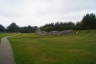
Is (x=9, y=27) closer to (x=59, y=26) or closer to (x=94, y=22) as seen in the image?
(x=59, y=26)

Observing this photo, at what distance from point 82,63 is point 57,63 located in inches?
63.6

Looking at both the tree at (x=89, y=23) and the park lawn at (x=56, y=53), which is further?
the tree at (x=89, y=23)

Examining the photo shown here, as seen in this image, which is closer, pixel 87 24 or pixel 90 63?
pixel 90 63

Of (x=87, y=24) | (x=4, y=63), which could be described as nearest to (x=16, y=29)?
(x=87, y=24)

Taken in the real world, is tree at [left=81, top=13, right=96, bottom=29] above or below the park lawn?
above

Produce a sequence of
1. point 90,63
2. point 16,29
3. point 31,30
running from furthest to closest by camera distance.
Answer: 1. point 16,29
2. point 31,30
3. point 90,63

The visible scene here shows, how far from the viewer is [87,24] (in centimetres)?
6544

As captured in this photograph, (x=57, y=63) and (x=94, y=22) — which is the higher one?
(x=94, y=22)

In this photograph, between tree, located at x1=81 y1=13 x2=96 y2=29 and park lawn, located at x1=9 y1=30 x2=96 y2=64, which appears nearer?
park lawn, located at x1=9 y1=30 x2=96 y2=64

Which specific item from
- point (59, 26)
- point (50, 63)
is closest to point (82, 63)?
point (50, 63)

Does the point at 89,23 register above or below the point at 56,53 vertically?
above

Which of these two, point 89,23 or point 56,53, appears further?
point 89,23

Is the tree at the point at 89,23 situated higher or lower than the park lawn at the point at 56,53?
higher

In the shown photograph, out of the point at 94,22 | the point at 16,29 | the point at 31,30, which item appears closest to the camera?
the point at 94,22
